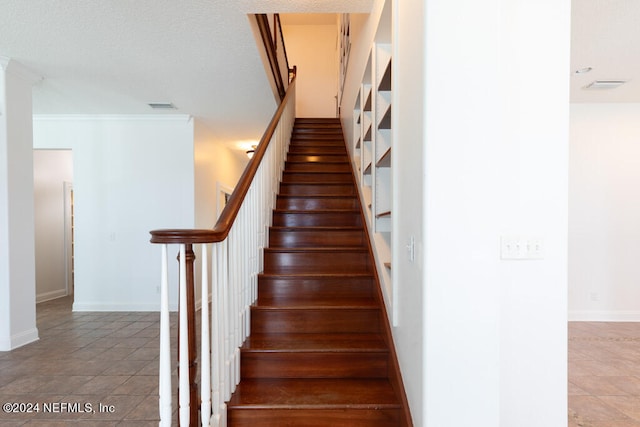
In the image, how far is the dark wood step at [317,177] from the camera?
3872 millimetres

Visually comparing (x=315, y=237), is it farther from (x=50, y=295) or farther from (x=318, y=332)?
(x=50, y=295)

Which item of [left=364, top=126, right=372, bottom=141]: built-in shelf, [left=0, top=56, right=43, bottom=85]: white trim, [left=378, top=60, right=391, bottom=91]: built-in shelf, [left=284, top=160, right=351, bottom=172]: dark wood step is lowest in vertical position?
[left=284, top=160, right=351, bottom=172]: dark wood step

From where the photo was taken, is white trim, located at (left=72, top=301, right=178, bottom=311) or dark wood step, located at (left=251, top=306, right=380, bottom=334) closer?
dark wood step, located at (left=251, top=306, right=380, bottom=334)

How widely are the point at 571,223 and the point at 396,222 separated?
11.7 ft

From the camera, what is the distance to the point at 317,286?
2.51 meters

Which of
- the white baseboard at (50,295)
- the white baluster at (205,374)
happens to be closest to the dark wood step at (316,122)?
the white baluster at (205,374)

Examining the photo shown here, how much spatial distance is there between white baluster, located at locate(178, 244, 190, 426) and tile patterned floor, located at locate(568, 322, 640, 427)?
2.06 m

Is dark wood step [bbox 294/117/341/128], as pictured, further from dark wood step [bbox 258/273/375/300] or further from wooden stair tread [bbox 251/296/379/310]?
wooden stair tread [bbox 251/296/379/310]

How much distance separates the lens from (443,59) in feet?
4.39

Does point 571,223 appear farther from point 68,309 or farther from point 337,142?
point 68,309

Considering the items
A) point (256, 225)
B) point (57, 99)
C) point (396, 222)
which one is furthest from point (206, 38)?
point (57, 99)

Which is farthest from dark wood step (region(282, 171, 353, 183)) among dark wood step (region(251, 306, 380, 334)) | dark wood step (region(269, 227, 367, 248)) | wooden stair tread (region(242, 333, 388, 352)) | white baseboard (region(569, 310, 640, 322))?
white baseboard (region(569, 310, 640, 322))

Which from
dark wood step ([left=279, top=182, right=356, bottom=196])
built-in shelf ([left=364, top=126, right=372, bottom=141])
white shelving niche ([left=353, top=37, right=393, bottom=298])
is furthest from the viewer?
dark wood step ([left=279, top=182, right=356, bottom=196])

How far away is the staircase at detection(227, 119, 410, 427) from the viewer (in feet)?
5.53
